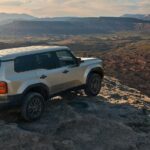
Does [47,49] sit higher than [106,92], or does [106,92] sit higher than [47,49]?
[47,49]

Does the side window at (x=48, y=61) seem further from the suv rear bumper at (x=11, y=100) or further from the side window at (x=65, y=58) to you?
the suv rear bumper at (x=11, y=100)

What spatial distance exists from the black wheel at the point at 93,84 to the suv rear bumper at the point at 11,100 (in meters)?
3.60

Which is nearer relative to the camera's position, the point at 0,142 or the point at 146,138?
the point at 0,142

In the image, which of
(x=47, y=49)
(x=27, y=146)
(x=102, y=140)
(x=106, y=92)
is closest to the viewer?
(x=27, y=146)

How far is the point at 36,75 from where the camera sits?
10812mm

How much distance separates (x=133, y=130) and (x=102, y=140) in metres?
1.25

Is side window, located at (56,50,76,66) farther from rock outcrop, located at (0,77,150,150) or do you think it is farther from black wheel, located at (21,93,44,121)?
black wheel, located at (21,93,44,121)

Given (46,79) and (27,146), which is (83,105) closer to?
(46,79)

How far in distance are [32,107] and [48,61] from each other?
158cm

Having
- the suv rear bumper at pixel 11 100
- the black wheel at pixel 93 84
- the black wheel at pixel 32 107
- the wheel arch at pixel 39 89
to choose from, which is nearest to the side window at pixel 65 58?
the black wheel at pixel 93 84

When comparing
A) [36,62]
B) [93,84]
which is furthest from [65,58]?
[93,84]

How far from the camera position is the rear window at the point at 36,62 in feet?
34.5

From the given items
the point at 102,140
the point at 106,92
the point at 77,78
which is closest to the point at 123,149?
the point at 102,140

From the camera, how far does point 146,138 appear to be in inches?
412
